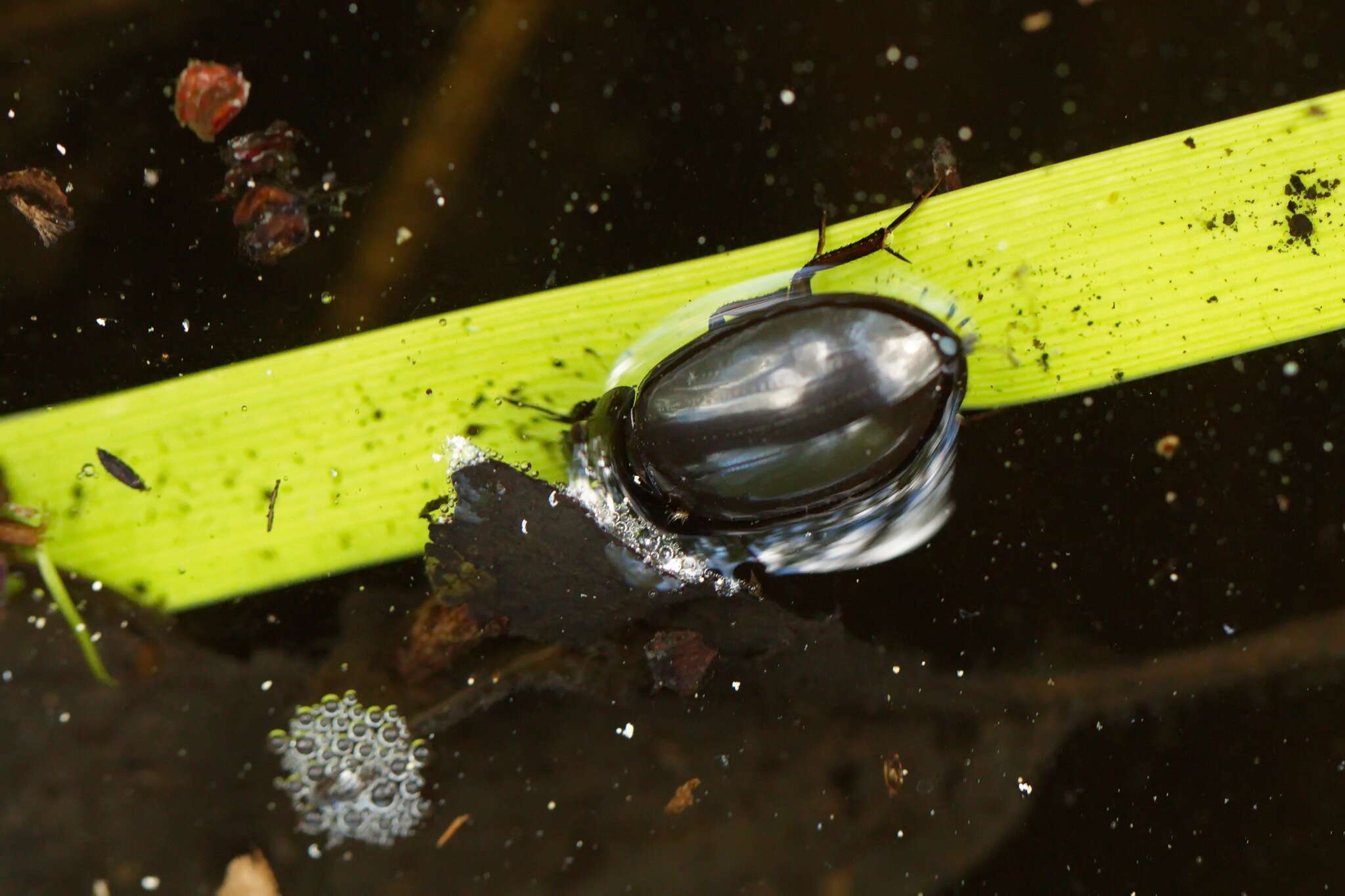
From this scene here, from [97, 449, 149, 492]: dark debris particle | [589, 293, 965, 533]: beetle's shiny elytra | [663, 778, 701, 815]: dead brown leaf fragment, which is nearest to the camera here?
[589, 293, 965, 533]: beetle's shiny elytra

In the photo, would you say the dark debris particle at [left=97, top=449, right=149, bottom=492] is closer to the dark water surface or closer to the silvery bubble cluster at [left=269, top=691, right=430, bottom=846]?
the dark water surface

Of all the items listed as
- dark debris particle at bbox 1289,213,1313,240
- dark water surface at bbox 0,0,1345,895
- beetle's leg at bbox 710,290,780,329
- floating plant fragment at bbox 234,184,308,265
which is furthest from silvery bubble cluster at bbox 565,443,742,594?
dark debris particle at bbox 1289,213,1313,240

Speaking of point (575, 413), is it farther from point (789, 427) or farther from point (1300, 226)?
point (1300, 226)

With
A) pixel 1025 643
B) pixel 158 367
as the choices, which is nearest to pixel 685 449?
pixel 1025 643

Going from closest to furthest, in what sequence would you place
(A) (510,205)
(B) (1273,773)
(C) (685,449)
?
(C) (685,449)
(A) (510,205)
(B) (1273,773)

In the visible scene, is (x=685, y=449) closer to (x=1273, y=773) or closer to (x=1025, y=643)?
(x=1025, y=643)

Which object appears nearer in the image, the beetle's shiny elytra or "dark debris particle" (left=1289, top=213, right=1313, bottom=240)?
the beetle's shiny elytra
